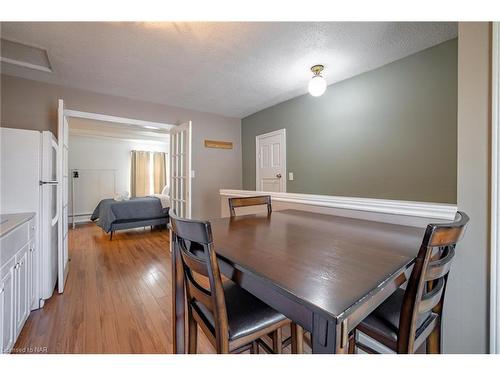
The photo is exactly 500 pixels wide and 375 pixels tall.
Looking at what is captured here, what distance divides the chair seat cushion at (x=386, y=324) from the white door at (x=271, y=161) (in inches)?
105

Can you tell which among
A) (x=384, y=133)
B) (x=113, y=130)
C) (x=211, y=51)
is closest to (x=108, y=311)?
(x=211, y=51)

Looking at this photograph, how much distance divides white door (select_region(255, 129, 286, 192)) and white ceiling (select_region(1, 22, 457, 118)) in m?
0.89

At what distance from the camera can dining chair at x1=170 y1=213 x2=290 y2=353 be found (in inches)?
28.6

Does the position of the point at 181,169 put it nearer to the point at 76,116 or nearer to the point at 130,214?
the point at 76,116

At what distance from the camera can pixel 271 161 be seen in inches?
146

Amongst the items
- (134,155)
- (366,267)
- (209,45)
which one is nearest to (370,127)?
(209,45)

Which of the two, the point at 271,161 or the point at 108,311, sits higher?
the point at 271,161

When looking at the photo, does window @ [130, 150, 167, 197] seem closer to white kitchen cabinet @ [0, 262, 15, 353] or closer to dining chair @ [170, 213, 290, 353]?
white kitchen cabinet @ [0, 262, 15, 353]

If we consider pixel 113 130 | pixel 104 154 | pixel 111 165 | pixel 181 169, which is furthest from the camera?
pixel 111 165

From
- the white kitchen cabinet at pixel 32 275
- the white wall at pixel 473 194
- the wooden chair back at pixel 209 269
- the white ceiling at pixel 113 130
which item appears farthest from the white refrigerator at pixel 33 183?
the white wall at pixel 473 194

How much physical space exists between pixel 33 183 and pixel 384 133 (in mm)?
3363

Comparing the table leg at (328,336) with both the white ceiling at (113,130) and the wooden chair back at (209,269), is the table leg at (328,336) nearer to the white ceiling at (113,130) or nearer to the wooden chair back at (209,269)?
the wooden chair back at (209,269)
